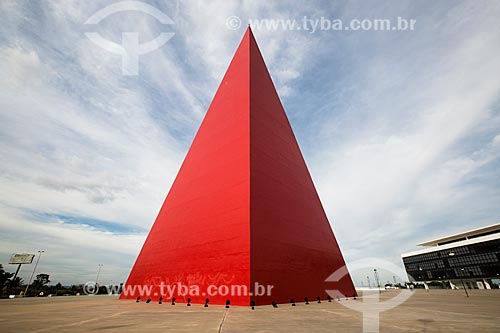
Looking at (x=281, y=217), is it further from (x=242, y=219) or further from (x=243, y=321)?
(x=243, y=321)

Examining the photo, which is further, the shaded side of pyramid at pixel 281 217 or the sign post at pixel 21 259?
the sign post at pixel 21 259

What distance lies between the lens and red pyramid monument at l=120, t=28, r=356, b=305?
23.0 feet

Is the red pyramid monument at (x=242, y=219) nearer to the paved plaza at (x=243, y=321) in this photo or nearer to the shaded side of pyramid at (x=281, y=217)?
the shaded side of pyramid at (x=281, y=217)

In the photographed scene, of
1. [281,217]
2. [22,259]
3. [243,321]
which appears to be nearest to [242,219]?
[281,217]

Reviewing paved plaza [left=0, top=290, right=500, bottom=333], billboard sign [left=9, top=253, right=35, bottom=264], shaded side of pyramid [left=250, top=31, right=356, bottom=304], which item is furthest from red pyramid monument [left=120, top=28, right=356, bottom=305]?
billboard sign [left=9, top=253, right=35, bottom=264]

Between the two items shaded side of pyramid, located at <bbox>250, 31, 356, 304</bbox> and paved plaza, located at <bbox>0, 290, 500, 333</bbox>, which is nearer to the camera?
paved plaza, located at <bbox>0, 290, 500, 333</bbox>

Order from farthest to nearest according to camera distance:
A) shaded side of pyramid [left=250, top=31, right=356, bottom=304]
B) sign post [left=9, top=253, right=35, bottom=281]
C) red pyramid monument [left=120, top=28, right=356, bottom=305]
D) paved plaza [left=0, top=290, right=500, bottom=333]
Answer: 1. sign post [left=9, top=253, right=35, bottom=281]
2. shaded side of pyramid [left=250, top=31, right=356, bottom=304]
3. red pyramid monument [left=120, top=28, right=356, bottom=305]
4. paved plaza [left=0, top=290, right=500, bottom=333]

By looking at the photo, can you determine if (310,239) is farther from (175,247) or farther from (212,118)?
(212,118)

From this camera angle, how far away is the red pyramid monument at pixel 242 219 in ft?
23.0

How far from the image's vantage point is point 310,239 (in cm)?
950

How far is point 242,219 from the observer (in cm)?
732

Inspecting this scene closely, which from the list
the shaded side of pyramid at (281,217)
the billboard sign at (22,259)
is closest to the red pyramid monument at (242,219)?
the shaded side of pyramid at (281,217)

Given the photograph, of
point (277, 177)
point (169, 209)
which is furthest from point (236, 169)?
point (169, 209)

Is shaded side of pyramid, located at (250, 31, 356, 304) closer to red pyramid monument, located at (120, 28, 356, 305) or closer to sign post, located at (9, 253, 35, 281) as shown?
red pyramid monument, located at (120, 28, 356, 305)
